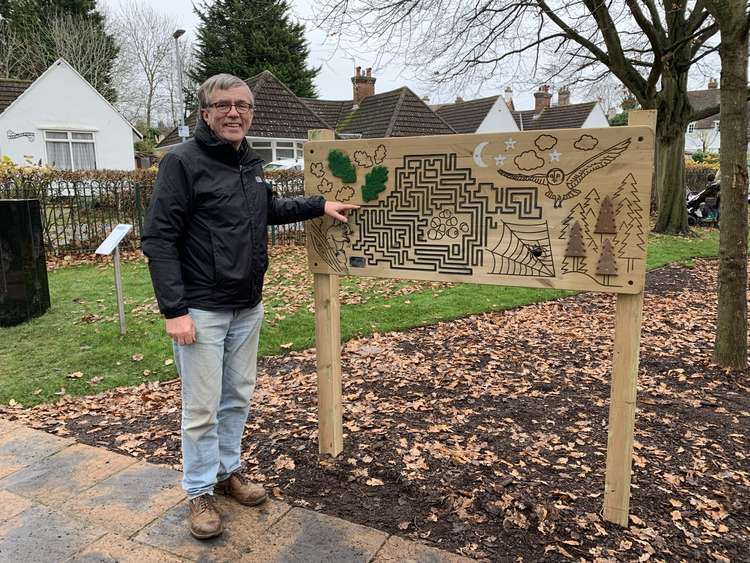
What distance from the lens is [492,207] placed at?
257 centimetres

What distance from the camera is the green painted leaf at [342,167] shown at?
290cm

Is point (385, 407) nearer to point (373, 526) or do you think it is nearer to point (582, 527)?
point (373, 526)

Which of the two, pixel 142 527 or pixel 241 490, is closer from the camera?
pixel 142 527

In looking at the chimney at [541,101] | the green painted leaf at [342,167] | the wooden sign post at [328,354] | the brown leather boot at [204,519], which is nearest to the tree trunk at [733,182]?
the green painted leaf at [342,167]

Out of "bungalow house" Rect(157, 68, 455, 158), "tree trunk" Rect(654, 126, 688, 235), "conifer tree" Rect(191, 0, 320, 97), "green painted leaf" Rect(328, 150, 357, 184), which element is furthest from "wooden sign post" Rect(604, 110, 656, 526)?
"conifer tree" Rect(191, 0, 320, 97)

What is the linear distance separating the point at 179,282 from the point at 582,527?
216 cm

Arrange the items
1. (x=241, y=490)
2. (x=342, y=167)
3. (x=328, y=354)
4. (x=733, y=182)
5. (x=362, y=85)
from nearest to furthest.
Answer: (x=241, y=490)
(x=342, y=167)
(x=328, y=354)
(x=733, y=182)
(x=362, y=85)

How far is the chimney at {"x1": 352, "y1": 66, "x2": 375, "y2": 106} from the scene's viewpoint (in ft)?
83.1

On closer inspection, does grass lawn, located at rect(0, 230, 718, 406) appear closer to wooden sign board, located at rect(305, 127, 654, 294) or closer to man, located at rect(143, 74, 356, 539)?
man, located at rect(143, 74, 356, 539)

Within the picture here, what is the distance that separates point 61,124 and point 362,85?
12828 mm

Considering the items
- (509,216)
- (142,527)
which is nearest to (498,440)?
(509,216)

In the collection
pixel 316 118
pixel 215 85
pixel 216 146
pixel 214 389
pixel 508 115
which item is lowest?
pixel 214 389

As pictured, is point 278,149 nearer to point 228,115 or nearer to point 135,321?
point 135,321

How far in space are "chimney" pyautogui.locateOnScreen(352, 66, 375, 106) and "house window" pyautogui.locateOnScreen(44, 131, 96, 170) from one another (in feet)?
38.2
